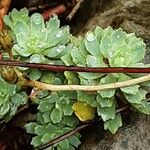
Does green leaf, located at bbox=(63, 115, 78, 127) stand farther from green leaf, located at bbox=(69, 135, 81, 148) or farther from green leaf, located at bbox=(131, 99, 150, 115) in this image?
green leaf, located at bbox=(131, 99, 150, 115)

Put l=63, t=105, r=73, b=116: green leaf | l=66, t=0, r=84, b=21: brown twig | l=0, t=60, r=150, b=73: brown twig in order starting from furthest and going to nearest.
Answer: l=66, t=0, r=84, b=21: brown twig < l=63, t=105, r=73, b=116: green leaf < l=0, t=60, r=150, b=73: brown twig

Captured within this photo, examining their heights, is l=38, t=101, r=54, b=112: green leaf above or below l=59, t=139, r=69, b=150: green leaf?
above

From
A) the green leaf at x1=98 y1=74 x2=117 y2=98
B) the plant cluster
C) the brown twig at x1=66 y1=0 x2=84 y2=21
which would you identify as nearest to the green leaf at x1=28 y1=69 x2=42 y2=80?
the plant cluster

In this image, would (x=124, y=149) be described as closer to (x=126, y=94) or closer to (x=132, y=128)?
(x=132, y=128)

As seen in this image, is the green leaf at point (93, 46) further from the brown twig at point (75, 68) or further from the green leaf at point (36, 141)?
the green leaf at point (36, 141)

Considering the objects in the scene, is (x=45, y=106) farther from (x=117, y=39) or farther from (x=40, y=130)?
(x=117, y=39)

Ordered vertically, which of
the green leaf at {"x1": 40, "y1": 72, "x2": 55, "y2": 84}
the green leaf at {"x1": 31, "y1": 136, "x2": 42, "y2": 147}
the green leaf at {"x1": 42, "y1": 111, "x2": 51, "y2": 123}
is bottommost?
the green leaf at {"x1": 31, "y1": 136, "x2": 42, "y2": 147}

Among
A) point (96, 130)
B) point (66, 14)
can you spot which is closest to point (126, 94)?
point (96, 130)
